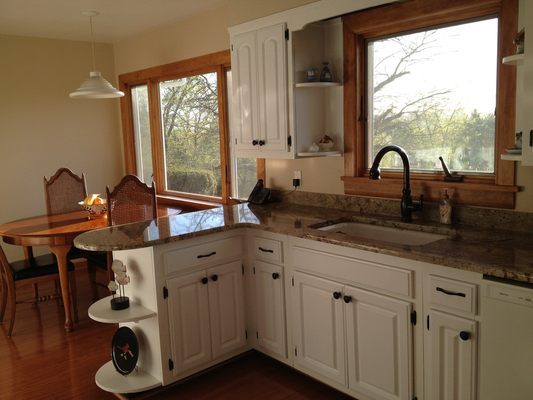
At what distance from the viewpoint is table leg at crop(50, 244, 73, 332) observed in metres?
3.68

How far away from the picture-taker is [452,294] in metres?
1.97

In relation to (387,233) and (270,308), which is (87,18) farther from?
(387,233)

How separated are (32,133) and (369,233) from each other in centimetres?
378

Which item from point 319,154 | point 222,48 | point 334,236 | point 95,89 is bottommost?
point 334,236

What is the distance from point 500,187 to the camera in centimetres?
238

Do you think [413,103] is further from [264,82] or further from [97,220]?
[97,220]

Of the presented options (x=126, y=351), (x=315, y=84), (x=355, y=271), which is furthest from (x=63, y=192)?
(x=355, y=271)

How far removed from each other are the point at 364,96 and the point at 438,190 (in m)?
0.77

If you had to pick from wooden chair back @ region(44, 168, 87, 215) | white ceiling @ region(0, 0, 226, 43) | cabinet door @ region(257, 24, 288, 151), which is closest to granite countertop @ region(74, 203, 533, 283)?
cabinet door @ region(257, 24, 288, 151)

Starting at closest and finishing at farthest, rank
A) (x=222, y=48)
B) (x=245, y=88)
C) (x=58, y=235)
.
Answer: (x=245, y=88)
(x=58, y=235)
(x=222, y=48)

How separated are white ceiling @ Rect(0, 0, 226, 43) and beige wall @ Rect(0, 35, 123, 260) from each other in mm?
237

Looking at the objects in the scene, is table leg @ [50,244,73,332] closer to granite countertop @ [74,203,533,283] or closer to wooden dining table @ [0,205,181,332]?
wooden dining table @ [0,205,181,332]

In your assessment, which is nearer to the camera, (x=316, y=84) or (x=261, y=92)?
(x=316, y=84)

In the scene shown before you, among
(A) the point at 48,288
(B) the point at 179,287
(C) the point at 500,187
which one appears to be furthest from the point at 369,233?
(A) the point at 48,288
